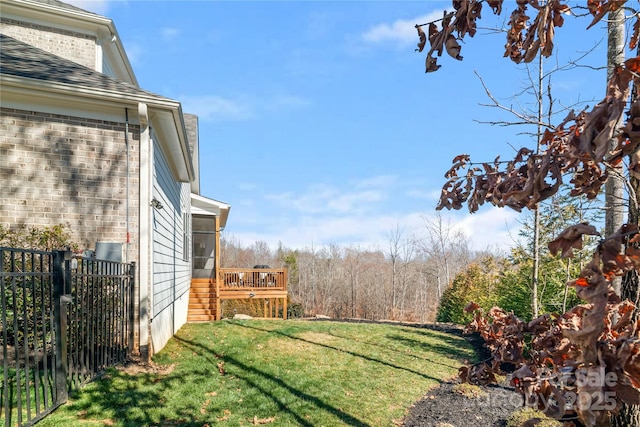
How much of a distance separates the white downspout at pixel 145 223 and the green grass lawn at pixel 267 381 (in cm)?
80

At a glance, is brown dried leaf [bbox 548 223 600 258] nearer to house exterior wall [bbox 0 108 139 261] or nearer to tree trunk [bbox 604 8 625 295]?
tree trunk [bbox 604 8 625 295]

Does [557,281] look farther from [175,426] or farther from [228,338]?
[175,426]

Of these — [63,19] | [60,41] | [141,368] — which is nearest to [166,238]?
Result: [141,368]

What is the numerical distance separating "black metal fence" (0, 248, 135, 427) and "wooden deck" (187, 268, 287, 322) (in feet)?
24.8

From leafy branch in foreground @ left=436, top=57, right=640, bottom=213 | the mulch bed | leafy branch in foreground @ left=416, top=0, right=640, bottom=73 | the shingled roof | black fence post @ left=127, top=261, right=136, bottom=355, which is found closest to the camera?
leafy branch in foreground @ left=436, top=57, right=640, bottom=213

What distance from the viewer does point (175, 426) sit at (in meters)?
4.61

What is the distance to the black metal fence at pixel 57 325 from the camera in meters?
3.68

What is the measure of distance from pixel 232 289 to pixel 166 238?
22.0ft

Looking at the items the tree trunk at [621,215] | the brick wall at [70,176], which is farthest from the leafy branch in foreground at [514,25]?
the brick wall at [70,176]

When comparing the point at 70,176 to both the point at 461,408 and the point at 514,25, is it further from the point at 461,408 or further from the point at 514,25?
the point at 461,408

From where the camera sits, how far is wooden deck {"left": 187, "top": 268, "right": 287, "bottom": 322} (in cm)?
1395

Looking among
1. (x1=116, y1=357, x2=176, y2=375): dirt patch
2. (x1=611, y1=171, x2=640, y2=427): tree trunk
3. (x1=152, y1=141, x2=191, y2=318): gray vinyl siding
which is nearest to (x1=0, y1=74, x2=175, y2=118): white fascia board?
(x1=152, y1=141, x2=191, y2=318): gray vinyl siding

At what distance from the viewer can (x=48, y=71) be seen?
21.6ft

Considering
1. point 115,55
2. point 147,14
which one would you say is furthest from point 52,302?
point 115,55
